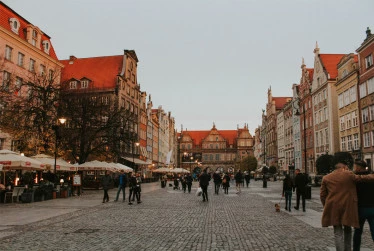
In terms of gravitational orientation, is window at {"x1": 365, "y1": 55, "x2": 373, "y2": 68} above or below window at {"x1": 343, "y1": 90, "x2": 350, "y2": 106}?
above

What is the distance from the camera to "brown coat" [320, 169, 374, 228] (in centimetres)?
632

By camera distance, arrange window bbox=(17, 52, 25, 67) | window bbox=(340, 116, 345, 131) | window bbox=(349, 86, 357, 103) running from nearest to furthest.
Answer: window bbox=(17, 52, 25, 67)
window bbox=(349, 86, 357, 103)
window bbox=(340, 116, 345, 131)

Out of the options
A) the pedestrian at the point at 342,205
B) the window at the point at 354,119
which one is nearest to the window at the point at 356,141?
the window at the point at 354,119

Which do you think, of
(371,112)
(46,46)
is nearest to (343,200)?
(371,112)

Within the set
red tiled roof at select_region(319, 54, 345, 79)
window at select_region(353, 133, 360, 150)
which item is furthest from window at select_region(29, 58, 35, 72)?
red tiled roof at select_region(319, 54, 345, 79)

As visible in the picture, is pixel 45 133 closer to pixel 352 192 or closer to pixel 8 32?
pixel 8 32

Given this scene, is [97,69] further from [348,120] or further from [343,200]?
[343,200]

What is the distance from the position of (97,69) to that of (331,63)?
3534 centimetres

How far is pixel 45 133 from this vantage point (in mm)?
29781

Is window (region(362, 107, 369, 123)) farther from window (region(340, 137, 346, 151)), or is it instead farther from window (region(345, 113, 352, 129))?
window (region(340, 137, 346, 151))

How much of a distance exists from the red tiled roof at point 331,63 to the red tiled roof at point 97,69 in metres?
30.7

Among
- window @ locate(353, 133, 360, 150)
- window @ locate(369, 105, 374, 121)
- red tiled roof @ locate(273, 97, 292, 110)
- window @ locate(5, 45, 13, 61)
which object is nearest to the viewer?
window @ locate(5, 45, 13, 61)

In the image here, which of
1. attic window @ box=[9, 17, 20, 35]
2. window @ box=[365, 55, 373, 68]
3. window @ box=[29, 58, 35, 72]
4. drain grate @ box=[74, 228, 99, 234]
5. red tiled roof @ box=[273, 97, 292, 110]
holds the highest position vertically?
red tiled roof @ box=[273, 97, 292, 110]

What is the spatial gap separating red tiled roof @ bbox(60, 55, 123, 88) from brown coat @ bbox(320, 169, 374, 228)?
2098 inches
